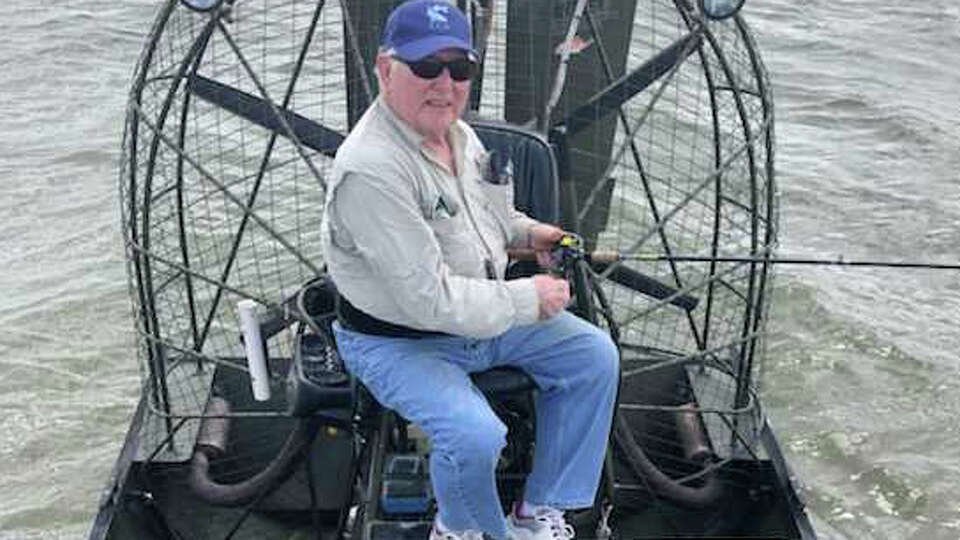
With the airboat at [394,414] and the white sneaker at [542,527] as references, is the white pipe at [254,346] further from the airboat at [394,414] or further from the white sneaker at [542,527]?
the white sneaker at [542,527]

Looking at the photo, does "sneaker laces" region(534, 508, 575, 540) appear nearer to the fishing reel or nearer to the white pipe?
the fishing reel

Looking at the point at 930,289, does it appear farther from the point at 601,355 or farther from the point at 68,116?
the point at 68,116

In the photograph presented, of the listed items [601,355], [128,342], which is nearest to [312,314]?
[601,355]

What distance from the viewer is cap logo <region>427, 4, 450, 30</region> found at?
2793mm

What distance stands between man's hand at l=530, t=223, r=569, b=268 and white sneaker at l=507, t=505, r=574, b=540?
29.1 inches

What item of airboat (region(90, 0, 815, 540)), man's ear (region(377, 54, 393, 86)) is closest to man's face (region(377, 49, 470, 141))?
man's ear (region(377, 54, 393, 86))

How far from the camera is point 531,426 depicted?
131 inches

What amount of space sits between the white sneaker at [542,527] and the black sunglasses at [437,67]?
1.23 m

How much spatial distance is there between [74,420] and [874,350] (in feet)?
14.5

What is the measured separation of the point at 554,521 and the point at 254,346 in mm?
1106

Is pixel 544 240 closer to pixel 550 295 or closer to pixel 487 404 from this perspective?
pixel 550 295

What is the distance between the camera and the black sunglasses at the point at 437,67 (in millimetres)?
2768

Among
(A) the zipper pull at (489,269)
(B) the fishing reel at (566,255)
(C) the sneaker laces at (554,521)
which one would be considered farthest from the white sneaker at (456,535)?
(B) the fishing reel at (566,255)

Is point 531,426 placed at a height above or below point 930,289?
above
